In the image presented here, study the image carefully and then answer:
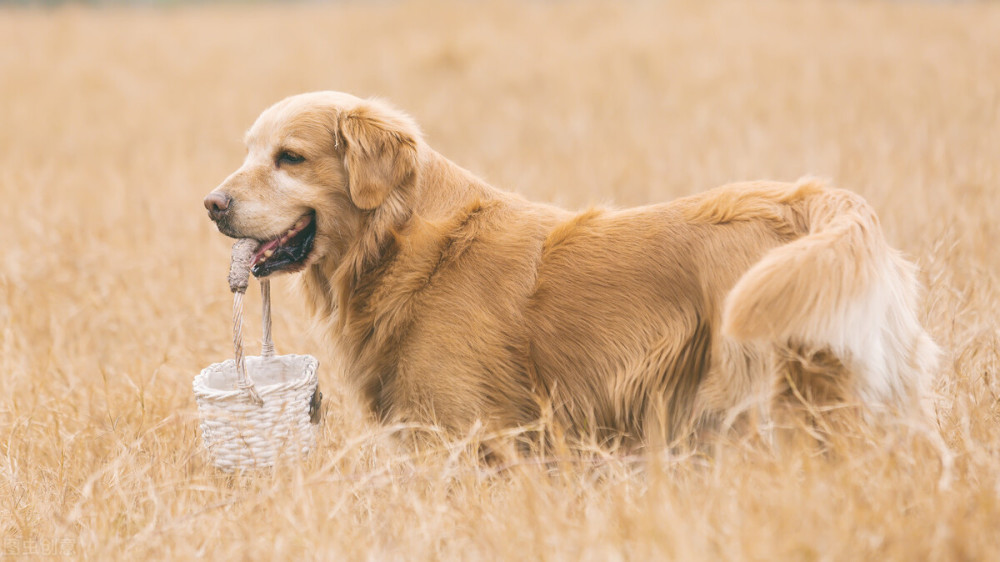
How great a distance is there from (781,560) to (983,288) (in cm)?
248

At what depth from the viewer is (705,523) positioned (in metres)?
1.98

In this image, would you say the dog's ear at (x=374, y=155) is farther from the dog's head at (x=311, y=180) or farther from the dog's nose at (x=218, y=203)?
the dog's nose at (x=218, y=203)

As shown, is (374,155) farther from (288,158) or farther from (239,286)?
(239,286)

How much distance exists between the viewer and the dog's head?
2.94 metres

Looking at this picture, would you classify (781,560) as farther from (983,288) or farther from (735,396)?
(983,288)

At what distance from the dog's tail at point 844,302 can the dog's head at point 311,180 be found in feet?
4.23

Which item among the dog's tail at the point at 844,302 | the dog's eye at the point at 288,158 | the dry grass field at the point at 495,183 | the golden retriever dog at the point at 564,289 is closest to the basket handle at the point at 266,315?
the golden retriever dog at the point at 564,289

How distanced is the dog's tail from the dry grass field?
206 millimetres

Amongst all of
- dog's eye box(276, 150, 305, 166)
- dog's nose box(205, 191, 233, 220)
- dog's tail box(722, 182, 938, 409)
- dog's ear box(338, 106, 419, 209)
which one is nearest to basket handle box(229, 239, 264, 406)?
dog's nose box(205, 191, 233, 220)

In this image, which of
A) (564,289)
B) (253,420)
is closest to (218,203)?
(253,420)

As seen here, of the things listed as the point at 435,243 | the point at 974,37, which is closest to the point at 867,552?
the point at 435,243

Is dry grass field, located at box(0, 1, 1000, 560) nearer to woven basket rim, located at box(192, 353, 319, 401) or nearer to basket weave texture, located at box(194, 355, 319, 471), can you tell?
basket weave texture, located at box(194, 355, 319, 471)

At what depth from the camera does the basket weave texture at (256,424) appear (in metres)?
2.76

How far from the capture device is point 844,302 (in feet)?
7.26
